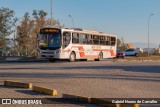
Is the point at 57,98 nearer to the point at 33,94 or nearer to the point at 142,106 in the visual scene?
the point at 33,94

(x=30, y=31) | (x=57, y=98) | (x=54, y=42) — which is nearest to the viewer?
(x=57, y=98)

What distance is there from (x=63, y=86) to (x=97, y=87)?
136 centimetres

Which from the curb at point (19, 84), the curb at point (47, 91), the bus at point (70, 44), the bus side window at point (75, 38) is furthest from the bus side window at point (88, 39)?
the curb at point (47, 91)

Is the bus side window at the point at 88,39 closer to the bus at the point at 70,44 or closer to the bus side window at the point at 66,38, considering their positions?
the bus at the point at 70,44

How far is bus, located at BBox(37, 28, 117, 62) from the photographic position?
36188mm

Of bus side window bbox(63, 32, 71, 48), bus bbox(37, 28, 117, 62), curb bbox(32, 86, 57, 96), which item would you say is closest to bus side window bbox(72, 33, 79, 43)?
bus bbox(37, 28, 117, 62)

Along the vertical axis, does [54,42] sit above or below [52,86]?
above

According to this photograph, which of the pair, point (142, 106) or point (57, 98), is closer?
point (142, 106)

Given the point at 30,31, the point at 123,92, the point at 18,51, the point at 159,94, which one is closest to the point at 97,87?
the point at 123,92

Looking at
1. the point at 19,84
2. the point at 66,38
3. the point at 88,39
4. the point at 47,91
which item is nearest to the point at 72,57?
the point at 66,38

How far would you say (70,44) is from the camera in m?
37.0

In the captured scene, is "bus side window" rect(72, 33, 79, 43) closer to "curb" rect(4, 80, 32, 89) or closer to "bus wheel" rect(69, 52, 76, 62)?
"bus wheel" rect(69, 52, 76, 62)

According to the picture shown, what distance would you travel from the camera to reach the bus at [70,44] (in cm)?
3619

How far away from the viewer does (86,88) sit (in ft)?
51.1
